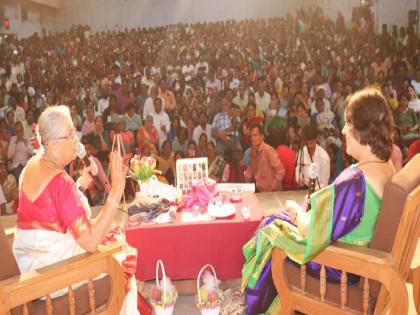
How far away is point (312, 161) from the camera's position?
16.1 feet

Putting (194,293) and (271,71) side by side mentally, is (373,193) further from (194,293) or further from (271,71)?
(271,71)

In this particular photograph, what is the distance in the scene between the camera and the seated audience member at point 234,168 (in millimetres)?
5334

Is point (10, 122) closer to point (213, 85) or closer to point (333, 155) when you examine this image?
point (213, 85)

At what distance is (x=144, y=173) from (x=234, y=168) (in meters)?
2.32

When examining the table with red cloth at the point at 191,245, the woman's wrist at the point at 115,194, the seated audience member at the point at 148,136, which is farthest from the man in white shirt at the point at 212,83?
the woman's wrist at the point at 115,194

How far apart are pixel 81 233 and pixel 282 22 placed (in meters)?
4.19

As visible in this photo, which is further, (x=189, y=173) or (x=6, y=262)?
(x=189, y=173)

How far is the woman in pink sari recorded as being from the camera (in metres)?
2.03

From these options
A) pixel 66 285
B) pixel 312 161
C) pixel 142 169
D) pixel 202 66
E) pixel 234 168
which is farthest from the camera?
pixel 202 66

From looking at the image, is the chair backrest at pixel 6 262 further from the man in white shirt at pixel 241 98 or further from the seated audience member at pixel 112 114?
the man in white shirt at pixel 241 98

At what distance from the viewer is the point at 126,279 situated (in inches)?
92.3

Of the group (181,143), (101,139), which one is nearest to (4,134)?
(101,139)

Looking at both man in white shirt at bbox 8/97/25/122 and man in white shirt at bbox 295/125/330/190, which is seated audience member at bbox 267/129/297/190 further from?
man in white shirt at bbox 8/97/25/122

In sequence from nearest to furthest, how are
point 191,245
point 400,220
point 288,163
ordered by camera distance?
point 400,220
point 191,245
point 288,163
